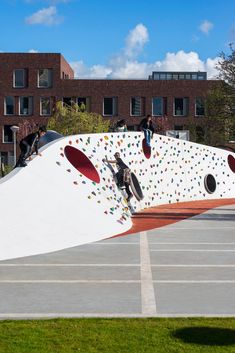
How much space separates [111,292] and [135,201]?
14.4 metres

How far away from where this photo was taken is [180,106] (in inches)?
2559

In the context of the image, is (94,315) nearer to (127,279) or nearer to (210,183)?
(127,279)

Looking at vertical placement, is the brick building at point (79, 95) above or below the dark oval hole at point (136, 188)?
above

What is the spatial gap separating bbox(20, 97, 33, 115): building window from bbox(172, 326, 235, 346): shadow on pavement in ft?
193

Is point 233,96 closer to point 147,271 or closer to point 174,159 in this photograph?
point 174,159

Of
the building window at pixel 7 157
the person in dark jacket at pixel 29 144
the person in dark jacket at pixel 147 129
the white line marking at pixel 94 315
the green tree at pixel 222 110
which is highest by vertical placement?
the green tree at pixel 222 110

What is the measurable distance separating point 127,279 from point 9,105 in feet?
185

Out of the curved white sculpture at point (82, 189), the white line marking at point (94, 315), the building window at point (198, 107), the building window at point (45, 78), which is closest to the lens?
the white line marking at point (94, 315)

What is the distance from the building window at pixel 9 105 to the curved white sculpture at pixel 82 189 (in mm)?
37965

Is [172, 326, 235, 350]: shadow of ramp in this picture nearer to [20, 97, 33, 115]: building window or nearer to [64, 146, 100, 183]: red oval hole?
[64, 146, 100, 183]: red oval hole

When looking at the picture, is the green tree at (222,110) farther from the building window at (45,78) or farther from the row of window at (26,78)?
the row of window at (26,78)

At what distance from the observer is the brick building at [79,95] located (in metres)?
64.0

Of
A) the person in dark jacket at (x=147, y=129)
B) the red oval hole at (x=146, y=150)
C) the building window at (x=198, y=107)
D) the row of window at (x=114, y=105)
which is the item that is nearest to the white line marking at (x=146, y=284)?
the red oval hole at (x=146, y=150)

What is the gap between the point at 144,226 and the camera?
60.2 ft
